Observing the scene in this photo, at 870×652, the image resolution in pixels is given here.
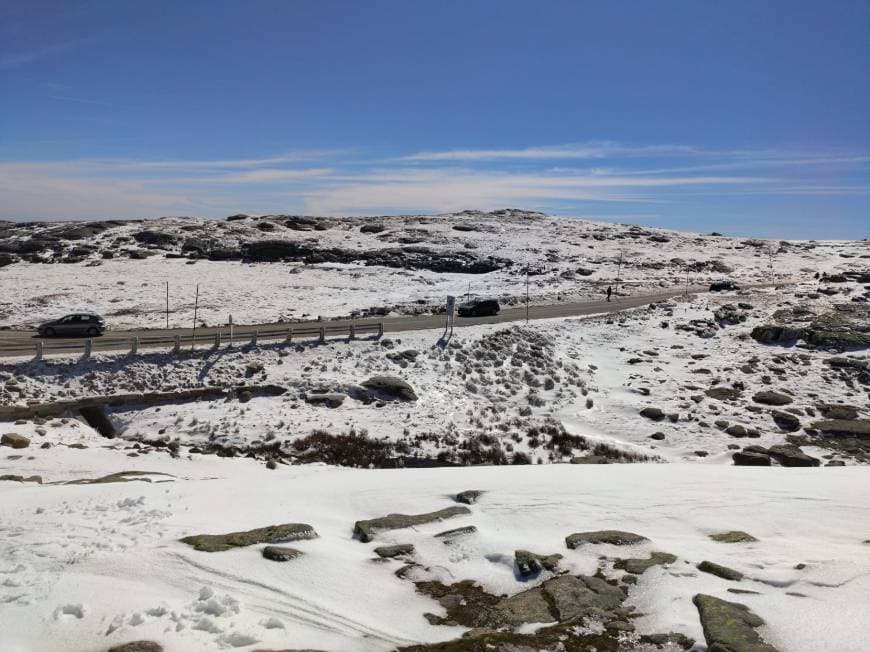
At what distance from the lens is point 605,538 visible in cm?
1034

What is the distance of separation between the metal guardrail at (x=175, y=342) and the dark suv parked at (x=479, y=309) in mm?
10469

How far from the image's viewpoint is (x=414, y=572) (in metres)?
9.06

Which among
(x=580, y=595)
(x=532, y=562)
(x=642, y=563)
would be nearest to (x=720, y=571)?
(x=642, y=563)

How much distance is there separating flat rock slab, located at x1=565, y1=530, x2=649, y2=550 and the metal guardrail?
22.0 meters

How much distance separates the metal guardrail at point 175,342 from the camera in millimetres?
26219

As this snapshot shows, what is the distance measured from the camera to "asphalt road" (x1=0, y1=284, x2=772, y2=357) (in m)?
27.5

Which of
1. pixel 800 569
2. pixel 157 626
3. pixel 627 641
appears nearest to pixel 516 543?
pixel 627 641

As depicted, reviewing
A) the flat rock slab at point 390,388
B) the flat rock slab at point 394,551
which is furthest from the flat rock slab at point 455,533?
the flat rock slab at point 390,388

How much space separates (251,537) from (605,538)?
5.91 m

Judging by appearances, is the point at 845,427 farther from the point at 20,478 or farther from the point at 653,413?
the point at 20,478

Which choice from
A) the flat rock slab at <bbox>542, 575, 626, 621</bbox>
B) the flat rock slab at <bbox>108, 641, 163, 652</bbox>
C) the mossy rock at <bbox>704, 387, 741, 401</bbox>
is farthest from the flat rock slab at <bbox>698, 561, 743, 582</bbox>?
the mossy rock at <bbox>704, 387, 741, 401</bbox>

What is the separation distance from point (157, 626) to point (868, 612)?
8.61 meters

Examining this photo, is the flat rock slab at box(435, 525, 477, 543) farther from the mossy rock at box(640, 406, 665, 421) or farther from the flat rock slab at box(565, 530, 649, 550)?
the mossy rock at box(640, 406, 665, 421)

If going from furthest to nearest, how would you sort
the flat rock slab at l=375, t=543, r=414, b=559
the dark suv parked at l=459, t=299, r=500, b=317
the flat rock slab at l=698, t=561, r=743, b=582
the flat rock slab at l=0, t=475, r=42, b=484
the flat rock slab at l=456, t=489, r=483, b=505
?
1. the dark suv parked at l=459, t=299, r=500, b=317
2. the flat rock slab at l=0, t=475, r=42, b=484
3. the flat rock slab at l=456, t=489, r=483, b=505
4. the flat rock slab at l=375, t=543, r=414, b=559
5. the flat rock slab at l=698, t=561, r=743, b=582
